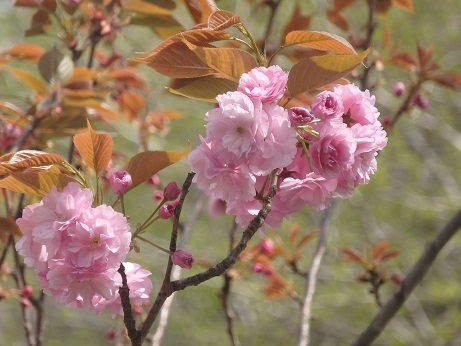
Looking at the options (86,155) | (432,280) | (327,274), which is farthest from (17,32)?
(86,155)

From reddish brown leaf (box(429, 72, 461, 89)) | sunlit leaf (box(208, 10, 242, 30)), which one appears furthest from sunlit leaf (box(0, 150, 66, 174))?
reddish brown leaf (box(429, 72, 461, 89))

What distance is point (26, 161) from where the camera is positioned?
842 millimetres

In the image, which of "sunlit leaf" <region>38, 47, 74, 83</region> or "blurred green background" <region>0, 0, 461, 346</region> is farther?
"blurred green background" <region>0, 0, 461, 346</region>

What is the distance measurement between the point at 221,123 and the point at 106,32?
90cm

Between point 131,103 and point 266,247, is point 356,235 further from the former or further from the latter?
point 266,247

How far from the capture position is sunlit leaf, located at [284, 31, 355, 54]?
33.2 inches

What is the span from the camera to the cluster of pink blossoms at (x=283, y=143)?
77 cm

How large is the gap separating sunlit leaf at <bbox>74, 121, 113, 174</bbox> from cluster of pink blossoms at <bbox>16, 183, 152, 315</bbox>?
10cm

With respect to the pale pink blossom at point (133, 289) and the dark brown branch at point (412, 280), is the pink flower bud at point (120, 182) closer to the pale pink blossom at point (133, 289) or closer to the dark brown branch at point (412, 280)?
the pale pink blossom at point (133, 289)

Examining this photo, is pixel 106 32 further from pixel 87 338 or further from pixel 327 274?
pixel 87 338

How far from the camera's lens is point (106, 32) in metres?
1.58

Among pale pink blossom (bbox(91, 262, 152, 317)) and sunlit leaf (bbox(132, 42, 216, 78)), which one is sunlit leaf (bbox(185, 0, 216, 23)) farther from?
pale pink blossom (bbox(91, 262, 152, 317))

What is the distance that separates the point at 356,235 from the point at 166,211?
3.98 meters

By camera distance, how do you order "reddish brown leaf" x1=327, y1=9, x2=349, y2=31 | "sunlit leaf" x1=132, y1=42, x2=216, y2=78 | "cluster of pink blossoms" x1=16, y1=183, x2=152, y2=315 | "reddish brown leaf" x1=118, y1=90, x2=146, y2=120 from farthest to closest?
1. "reddish brown leaf" x1=118, y1=90, x2=146, y2=120
2. "reddish brown leaf" x1=327, y1=9, x2=349, y2=31
3. "sunlit leaf" x1=132, y1=42, x2=216, y2=78
4. "cluster of pink blossoms" x1=16, y1=183, x2=152, y2=315
